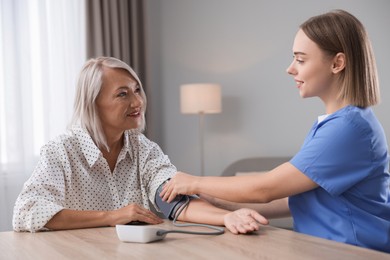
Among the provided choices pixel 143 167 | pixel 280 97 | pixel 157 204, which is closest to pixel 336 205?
pixel 157 204

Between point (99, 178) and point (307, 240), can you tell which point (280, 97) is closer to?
point (99, 178)

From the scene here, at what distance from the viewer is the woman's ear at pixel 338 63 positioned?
169cm

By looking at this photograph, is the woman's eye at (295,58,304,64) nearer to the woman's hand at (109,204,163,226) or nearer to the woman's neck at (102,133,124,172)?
the woman's hand at (109,204,163,226)

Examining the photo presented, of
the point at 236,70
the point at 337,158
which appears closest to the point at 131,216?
the point at 337,158

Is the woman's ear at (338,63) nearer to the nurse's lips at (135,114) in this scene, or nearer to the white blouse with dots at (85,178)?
the white blouse with dots at (85,178)

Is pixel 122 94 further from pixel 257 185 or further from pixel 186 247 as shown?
pixel 186 247

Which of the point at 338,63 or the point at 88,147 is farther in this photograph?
the point at 88,147

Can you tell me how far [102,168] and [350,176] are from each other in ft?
3.34

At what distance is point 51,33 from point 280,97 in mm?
1926

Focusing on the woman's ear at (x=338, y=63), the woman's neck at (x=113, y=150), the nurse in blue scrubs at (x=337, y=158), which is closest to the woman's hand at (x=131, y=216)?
the nurse in blue scrubs at (x=337, y=158)

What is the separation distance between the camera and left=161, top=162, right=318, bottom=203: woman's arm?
163 centimetres

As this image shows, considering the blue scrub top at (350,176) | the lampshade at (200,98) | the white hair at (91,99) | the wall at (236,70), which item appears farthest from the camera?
the wall at (236,70)

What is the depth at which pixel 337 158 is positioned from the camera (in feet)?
5.22

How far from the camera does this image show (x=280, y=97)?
476 centimetres
